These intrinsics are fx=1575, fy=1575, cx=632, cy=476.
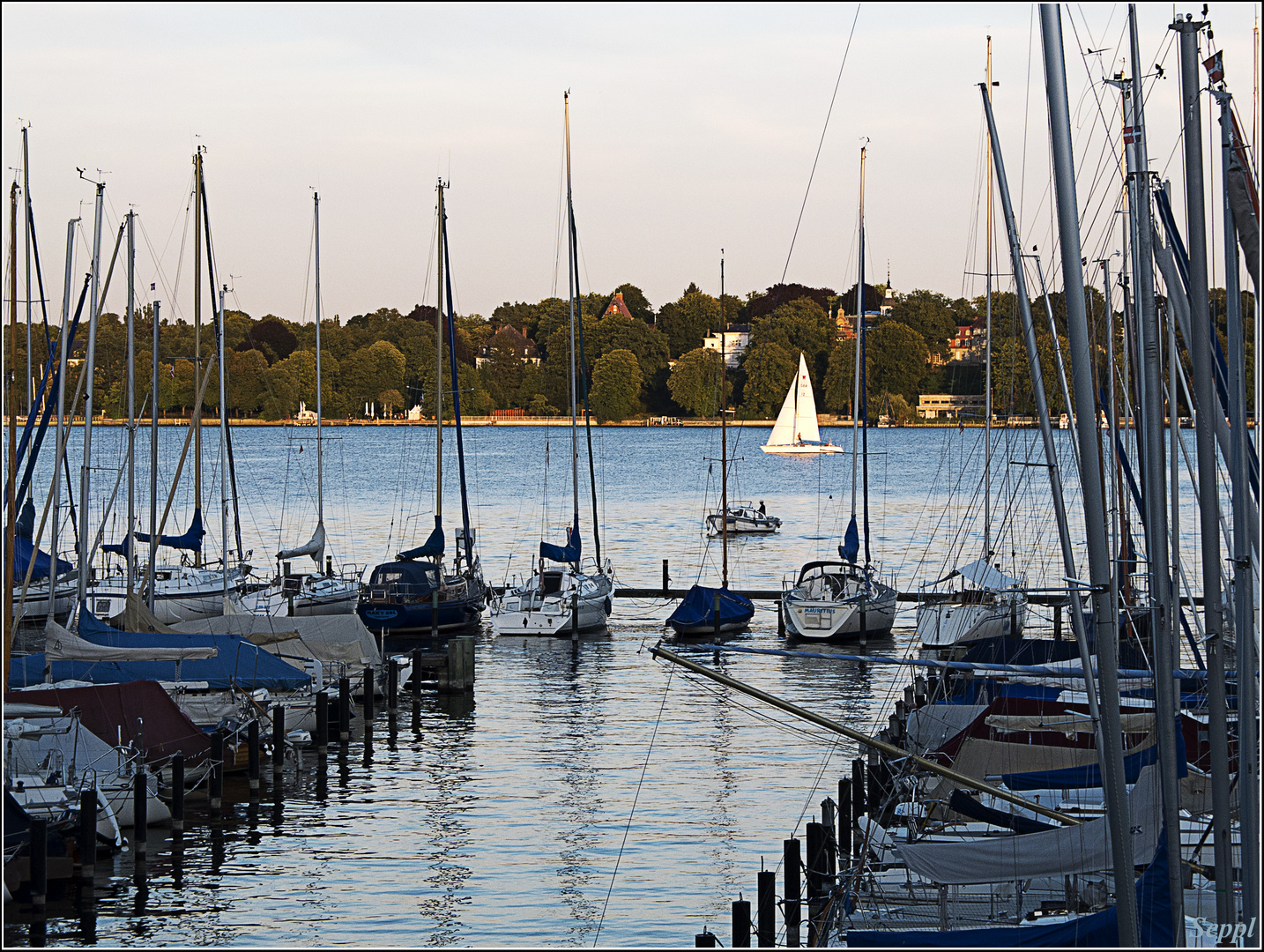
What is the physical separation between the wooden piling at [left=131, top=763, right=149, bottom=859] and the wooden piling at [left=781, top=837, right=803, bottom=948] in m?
8.13

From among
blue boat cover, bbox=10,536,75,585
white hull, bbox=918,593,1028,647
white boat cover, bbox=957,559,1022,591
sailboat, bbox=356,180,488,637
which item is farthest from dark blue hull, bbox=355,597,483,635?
white boat cover, bbox=957,559,1022,591

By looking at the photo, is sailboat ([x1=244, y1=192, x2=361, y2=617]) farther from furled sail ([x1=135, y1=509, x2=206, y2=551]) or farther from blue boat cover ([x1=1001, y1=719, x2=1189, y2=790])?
blue boat cover ([x1=1001, y1=719, x2=1189, y2=790])

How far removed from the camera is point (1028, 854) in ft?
48.7

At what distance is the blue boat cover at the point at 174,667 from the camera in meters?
25.1

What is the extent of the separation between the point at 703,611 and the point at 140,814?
20650 millimetres

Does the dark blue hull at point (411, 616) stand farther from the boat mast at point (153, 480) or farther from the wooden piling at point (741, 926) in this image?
the wooden piling at point (741, 926)

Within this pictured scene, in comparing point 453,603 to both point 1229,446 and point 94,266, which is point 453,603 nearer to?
point 94,266

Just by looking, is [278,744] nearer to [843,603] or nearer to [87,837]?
[87,837]

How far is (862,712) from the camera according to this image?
1224 inches

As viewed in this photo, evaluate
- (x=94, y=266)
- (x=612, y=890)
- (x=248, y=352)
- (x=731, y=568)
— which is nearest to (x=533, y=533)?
(x=731, y=568)

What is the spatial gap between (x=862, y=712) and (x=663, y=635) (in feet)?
35.3

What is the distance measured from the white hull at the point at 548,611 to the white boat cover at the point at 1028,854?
25.7m

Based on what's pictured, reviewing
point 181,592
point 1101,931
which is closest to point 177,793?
point 1101,931

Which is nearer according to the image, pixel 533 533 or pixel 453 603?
pixel 453 603
